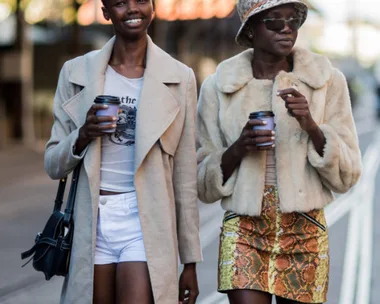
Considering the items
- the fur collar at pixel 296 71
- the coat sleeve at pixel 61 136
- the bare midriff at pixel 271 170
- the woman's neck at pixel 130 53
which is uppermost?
the woman's neck at pixel 130 53

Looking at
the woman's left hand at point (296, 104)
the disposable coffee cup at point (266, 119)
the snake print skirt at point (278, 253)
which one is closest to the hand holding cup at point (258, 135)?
the disposable coffee cup at point (266, 119)

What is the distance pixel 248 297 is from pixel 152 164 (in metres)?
0.82

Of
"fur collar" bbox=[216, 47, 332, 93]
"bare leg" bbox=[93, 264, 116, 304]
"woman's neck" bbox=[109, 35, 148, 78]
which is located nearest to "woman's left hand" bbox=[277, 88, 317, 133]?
"fur collar" bbox=[216, 47, 332, 93]

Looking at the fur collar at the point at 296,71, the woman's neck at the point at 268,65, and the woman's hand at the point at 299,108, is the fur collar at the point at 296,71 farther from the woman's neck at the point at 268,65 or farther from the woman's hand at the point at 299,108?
the woman's hand at the point at 299,108

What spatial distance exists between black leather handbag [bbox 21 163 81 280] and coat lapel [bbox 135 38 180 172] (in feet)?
1.06

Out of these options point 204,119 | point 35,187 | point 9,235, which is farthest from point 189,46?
point 204,119

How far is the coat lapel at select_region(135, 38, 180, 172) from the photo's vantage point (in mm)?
3770

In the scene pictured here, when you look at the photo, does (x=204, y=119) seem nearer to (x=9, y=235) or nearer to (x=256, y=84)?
(x=256, y=84)

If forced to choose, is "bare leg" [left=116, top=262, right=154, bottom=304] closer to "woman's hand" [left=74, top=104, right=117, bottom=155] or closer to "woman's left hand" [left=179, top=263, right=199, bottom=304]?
"woman's left hand" [left=179, top=263, right=199, bottom=304]

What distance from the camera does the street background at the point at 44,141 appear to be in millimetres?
8258

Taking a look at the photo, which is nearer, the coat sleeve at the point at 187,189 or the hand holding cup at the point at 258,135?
the hand holding cup at the point at 258,135

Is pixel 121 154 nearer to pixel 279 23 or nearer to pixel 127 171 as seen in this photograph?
pixel 127 171

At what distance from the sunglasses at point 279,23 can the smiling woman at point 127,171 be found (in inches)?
21.9

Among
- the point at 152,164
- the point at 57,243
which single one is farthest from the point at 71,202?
the point at 152,164
